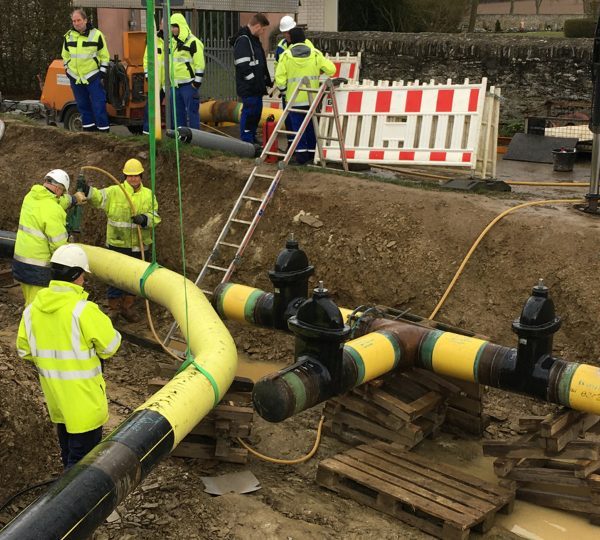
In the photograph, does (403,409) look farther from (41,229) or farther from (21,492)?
(41,229)

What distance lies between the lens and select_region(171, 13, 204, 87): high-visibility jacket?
13.1 metres

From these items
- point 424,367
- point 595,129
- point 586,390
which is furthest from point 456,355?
point 595,129

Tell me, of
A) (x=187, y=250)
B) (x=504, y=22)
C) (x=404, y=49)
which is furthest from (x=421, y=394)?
(x=504, y=22)

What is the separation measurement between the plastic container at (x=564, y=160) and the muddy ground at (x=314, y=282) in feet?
5.13

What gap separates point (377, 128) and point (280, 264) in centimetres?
447

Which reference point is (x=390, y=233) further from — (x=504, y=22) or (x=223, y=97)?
(x=504, y=22)

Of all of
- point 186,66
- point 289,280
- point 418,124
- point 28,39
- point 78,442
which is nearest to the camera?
point 78,442

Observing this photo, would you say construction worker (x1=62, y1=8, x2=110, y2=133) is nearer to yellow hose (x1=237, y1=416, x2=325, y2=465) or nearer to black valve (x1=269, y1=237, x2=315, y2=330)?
black valve (x1=269, y1=237, x2=315, y2=330)

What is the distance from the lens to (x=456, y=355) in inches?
289

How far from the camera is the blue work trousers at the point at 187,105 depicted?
43.8ft

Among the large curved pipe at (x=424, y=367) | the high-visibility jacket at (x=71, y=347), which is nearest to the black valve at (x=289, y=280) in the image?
Answer: the large curved pipe at (x=424, y=367)

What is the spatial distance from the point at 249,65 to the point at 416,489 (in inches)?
297

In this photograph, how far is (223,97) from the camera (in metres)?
17.9

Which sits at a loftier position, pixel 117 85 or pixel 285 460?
pixel 117 85
